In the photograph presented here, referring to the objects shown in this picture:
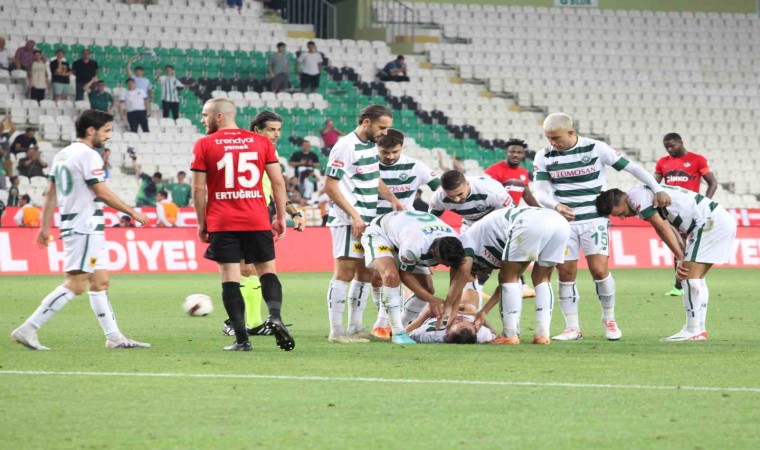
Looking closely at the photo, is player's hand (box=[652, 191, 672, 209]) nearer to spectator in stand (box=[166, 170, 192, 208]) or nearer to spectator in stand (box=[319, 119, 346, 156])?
spectator in stand (box=[166, 170, 192, 208])

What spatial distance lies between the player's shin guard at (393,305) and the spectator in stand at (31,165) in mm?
18280

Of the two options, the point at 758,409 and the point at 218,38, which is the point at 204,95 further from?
Result: the point at 758,409

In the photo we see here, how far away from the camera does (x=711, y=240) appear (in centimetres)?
1113

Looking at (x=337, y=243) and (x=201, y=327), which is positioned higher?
(x=337, y=243)

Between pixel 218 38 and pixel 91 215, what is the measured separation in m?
24.2

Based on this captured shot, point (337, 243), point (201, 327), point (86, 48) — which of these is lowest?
point (201, 327)

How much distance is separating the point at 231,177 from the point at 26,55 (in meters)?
21.7


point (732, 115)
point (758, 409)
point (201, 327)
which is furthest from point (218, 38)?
point (758, 409)

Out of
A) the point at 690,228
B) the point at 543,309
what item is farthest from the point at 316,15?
the point at 543,309

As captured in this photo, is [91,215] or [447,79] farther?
[447,79]

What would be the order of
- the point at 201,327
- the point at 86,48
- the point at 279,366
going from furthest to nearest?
the point at 86,48 → the point at 201,327 → the point at 279,366

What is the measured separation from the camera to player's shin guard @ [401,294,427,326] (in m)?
12.0

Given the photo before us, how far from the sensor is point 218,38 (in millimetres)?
33688

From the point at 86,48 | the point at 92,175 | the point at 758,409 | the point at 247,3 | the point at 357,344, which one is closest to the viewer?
the point at 758,409
